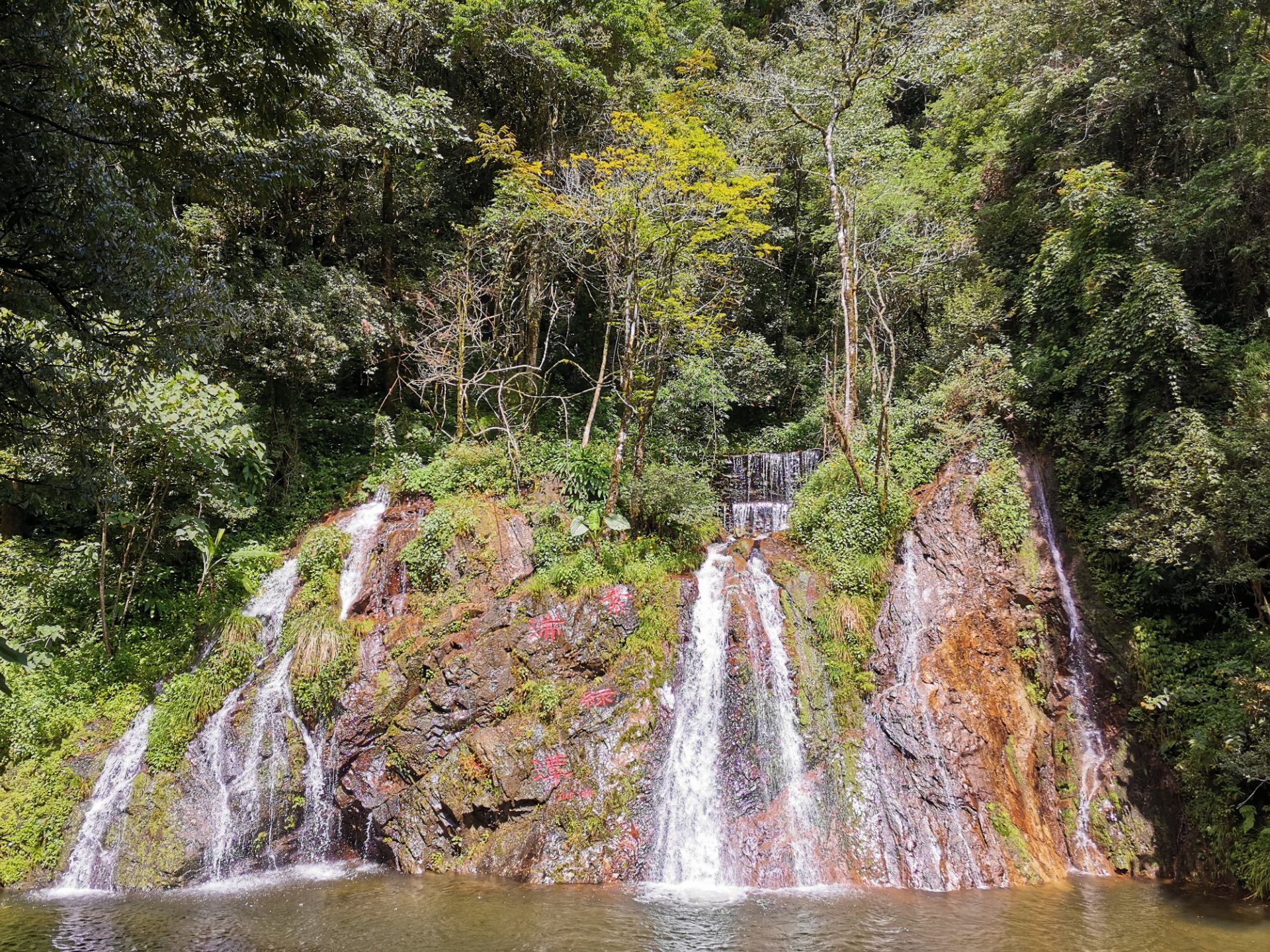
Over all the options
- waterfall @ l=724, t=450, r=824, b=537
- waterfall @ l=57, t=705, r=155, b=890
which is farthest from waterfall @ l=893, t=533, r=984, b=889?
waterfall @ l=57, t=705, r=155, b=890

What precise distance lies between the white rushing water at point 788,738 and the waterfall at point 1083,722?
138 inches

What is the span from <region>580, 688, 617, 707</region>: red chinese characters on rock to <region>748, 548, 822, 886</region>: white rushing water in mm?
2461

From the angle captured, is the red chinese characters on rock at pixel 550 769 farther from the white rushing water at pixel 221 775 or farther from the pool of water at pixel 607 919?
the white rushing water at pixel 221 775

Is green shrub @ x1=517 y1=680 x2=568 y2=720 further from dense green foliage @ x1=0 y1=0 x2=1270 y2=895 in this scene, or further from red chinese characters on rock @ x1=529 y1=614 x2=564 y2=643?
red chinese characters on rock @ x1=529 y1=614 x2=564 y2=643

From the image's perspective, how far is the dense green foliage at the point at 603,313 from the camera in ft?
22.0

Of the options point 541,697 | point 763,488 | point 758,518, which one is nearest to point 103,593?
point 541,697

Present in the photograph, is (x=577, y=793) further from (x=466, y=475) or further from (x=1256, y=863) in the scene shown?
(x=1256, y=863)

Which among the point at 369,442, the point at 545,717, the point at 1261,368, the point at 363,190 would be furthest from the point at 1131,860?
the point at 363,190

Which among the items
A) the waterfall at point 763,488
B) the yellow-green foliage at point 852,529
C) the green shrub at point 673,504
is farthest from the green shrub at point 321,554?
the yellow-green foliage at point 852,529

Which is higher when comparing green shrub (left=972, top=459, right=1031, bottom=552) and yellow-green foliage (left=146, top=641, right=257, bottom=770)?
green shrub (left=972, top=459, right=1031, bottom=552)

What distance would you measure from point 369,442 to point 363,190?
22.2 feet

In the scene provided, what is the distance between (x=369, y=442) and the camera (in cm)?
1683

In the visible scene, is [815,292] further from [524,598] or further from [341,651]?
[341,651]

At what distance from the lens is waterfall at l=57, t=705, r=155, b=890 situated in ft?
28.6
